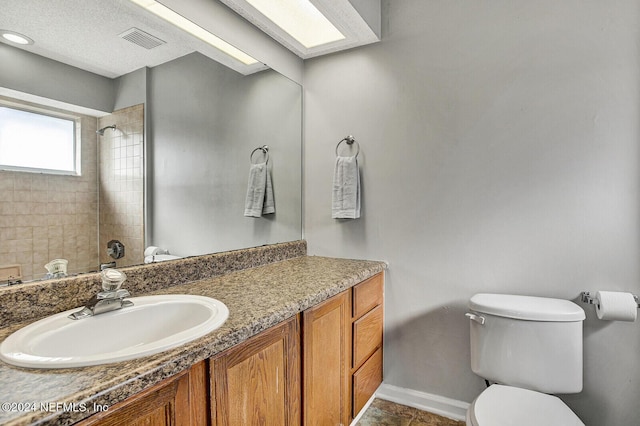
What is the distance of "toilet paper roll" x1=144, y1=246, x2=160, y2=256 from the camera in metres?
1.35

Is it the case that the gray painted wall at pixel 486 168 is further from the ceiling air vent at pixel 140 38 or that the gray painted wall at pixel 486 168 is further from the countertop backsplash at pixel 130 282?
the ceiling air vent at pixel 140 38

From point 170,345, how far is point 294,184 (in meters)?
1.52

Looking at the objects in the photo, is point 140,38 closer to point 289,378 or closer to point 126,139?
point 126,139

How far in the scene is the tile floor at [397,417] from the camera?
5.79 ft

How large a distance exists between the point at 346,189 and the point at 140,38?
4.06 feet

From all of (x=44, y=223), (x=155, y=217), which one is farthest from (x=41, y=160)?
(x=155, y=217)

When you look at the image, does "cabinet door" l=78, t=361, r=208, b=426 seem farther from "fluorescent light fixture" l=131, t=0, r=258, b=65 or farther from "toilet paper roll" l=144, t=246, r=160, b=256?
"fluorescent light fixture" l=131, t=0, r=258, b=65

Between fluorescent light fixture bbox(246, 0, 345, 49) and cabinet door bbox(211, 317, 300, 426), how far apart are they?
155 centimetres

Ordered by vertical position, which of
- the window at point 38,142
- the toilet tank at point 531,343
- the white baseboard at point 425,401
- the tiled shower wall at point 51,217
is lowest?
the white baseboard at point 425,401

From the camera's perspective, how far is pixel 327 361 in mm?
1423

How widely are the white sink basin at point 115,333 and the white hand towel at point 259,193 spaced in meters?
0.78

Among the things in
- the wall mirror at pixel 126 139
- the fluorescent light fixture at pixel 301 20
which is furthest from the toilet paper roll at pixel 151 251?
the fluorescent light fixture at pixel 301 20


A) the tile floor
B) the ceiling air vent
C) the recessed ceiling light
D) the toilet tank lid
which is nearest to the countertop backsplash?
the recessed ceiling light

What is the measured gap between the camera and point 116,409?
0.65 m
